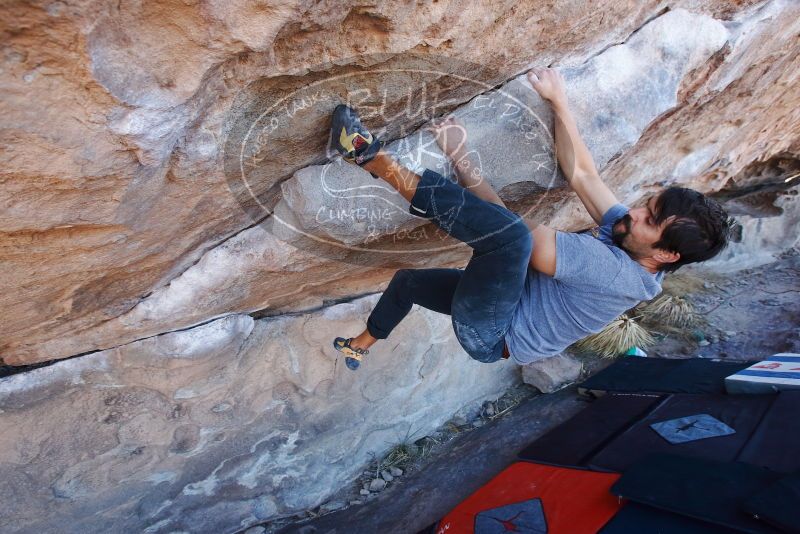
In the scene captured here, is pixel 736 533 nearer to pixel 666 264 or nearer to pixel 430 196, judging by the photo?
pixel 666 264

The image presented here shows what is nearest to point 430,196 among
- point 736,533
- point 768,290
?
point 736,533

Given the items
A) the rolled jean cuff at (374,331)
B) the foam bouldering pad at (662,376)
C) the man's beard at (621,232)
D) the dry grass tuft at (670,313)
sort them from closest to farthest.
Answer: the man's beard at (621,232), the rolled jean cuff at (374,331), the foam bouldering pad at (662,376), the dry grass tuft at (670,313)

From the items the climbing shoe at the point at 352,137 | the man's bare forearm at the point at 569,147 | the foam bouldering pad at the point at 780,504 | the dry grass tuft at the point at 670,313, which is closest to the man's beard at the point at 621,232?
the man's bare forearm at the point at 569,147

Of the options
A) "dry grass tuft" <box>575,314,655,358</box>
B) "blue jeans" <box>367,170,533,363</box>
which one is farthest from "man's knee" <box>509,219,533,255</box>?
"dry grass tuft" <box>575,314,655,358</box>

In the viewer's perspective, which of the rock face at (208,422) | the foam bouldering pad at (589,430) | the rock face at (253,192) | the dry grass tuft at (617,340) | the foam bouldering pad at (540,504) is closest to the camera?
the rock face at (253,192)

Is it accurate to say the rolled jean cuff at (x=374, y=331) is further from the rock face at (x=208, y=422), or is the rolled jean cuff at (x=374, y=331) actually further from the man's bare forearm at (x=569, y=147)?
the man's bare forearm at (x=569, y=147)

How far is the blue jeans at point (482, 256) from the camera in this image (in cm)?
151

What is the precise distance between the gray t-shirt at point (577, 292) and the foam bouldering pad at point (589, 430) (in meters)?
1.26

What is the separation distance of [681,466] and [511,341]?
111cm

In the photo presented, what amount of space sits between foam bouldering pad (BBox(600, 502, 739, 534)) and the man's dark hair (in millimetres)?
1049

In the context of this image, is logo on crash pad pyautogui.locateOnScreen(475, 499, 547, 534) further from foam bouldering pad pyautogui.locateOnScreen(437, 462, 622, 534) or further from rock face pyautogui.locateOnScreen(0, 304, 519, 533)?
rock face pyautogui.locateOnScreen(0, 304, 519, 533)

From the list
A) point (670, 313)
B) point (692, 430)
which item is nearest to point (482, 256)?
point (692, 430)

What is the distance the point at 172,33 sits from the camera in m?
1.10
